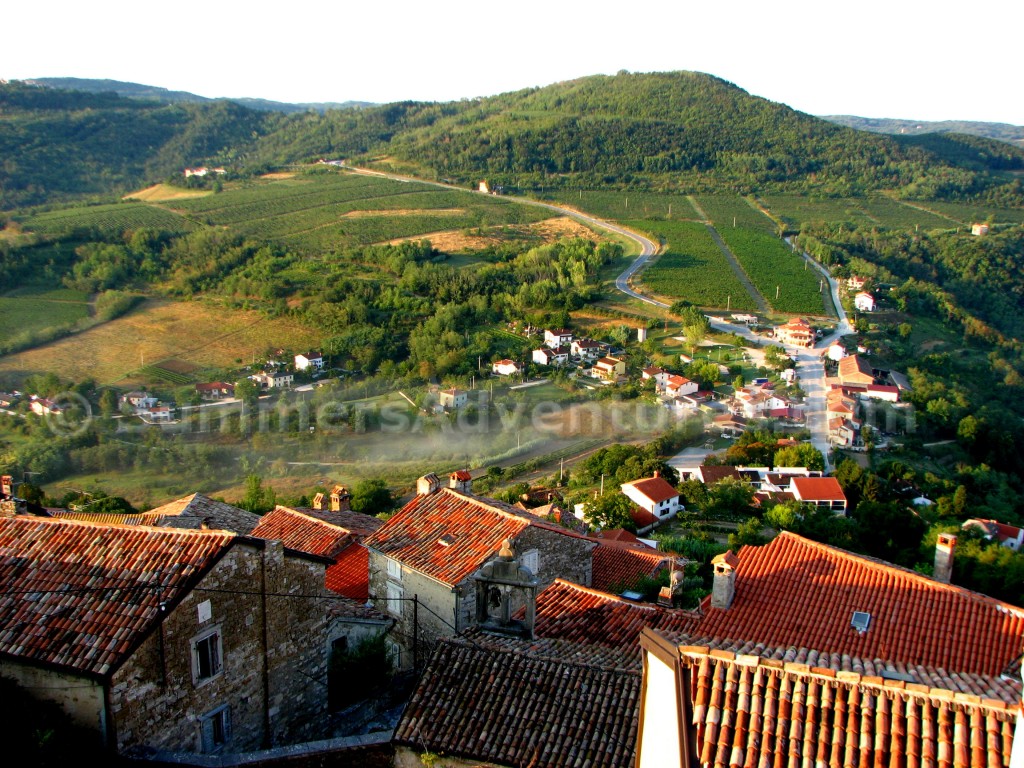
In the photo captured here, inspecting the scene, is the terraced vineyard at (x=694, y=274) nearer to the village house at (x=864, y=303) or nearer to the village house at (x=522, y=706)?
the village house at (x=864, y=303)

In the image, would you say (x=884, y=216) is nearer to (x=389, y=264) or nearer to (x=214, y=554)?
(x=389, y=264)

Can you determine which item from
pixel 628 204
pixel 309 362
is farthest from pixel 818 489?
pixel 628 204

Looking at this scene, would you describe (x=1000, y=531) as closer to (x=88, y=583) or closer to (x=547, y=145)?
(x=88, y=583)

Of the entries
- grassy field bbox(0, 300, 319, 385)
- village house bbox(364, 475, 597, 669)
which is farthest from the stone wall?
grassy field bbox(0, 300, 319, 385)

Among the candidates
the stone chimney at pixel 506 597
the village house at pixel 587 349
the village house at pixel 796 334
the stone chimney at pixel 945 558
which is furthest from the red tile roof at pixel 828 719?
the village house at pixel 796 334

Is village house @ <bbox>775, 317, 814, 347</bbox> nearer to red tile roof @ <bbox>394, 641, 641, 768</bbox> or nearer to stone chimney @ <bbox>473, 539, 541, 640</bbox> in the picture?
stone chimney @ <bbox>473, 539, 541, 640</bbox>

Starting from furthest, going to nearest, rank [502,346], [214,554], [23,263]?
[23,263], [502,346], [214,554]

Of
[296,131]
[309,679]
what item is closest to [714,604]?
[309,679]
